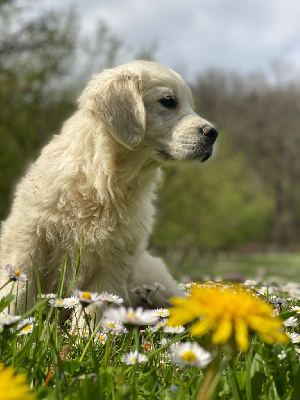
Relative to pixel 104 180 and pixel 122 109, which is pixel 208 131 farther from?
pixel 104 180

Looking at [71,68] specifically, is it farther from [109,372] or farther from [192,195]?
[109,372]

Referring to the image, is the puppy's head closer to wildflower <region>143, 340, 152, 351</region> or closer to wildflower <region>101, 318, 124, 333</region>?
wildflower <region>143, 340, 152, 351</region>

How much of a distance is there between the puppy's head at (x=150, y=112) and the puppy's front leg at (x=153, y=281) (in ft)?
2.72

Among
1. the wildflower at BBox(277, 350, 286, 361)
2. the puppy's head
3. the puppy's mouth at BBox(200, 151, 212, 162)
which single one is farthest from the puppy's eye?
the wildflower at BBox(277, 350, 286, 361)

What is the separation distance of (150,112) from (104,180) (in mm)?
635

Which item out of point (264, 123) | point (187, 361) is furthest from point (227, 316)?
point (264, 123)

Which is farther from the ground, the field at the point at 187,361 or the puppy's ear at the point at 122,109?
the puppy's ear at the point at 122,109

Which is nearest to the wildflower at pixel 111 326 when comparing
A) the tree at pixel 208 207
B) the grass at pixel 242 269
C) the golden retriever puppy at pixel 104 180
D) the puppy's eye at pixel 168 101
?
the golden retriever puppy at pixel 104 180

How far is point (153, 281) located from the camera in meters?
3.46

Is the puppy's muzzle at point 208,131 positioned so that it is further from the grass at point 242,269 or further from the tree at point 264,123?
the tree at point 264,123

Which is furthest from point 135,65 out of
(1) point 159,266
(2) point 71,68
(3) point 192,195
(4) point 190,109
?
(3) point 192,195

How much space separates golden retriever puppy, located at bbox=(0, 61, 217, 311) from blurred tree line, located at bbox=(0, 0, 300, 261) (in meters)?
0.47

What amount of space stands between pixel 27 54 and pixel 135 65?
1025cm

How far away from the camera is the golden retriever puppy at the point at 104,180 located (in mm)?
2775
